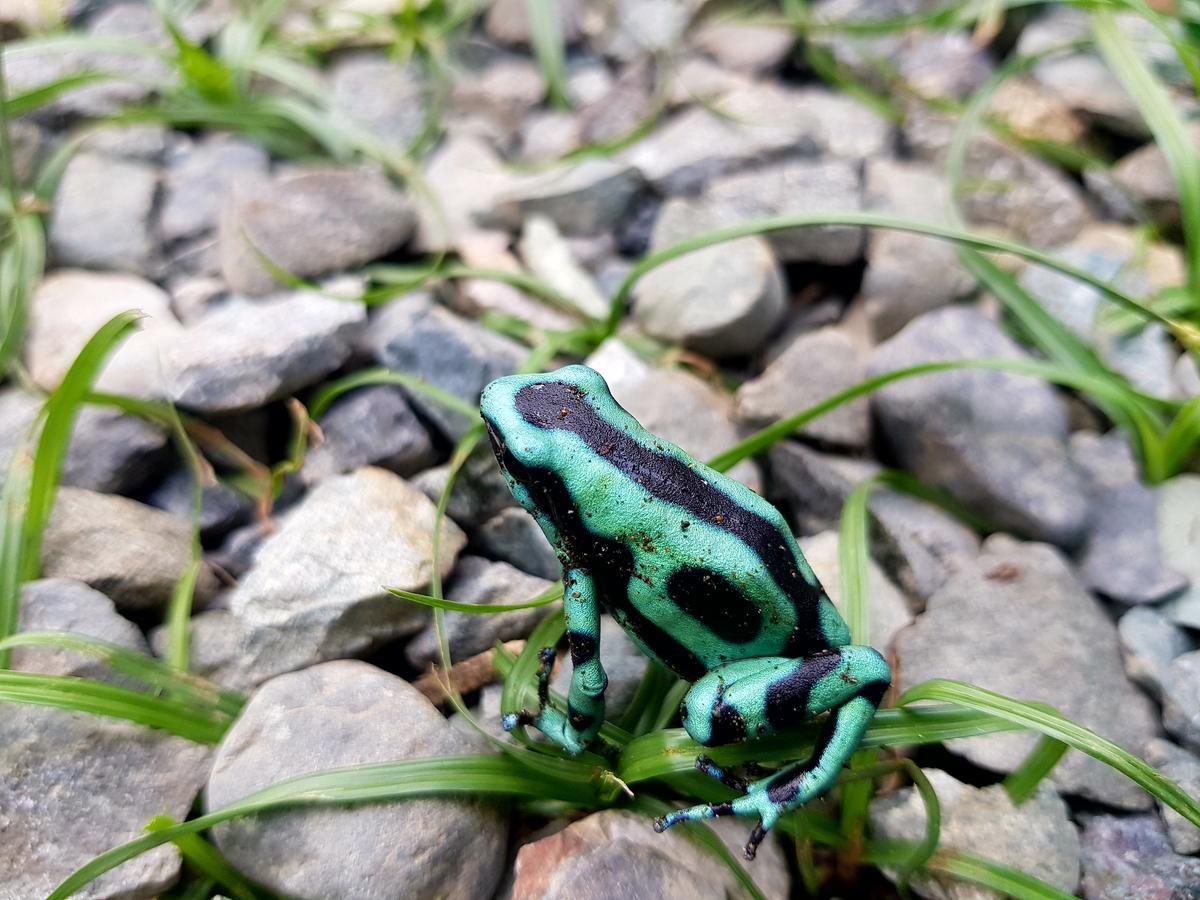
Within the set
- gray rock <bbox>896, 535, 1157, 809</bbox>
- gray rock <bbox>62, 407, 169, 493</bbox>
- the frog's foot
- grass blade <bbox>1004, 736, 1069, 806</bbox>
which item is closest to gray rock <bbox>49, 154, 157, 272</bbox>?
gray rock <bbox>62, 407, 169, 493</bbox>

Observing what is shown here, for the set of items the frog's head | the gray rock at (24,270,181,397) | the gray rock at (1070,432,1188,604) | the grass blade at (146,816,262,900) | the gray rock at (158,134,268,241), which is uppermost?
the frog's head

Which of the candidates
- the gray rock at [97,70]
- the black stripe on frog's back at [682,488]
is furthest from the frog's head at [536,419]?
the gray rock at [97,70]

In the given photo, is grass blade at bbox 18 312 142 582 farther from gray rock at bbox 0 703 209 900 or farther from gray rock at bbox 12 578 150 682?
gray rock at bbox 0 703 209 900

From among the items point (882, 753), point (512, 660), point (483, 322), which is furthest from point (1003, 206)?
point (512, 660)

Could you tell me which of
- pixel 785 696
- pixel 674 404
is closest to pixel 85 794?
pixel 785 696

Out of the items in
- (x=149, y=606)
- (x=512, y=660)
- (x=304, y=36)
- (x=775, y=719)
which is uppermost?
(x=304, y=36)

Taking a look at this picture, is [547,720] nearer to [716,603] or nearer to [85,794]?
[716,603]

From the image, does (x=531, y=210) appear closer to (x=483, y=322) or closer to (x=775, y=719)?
(x=483, y=322)
